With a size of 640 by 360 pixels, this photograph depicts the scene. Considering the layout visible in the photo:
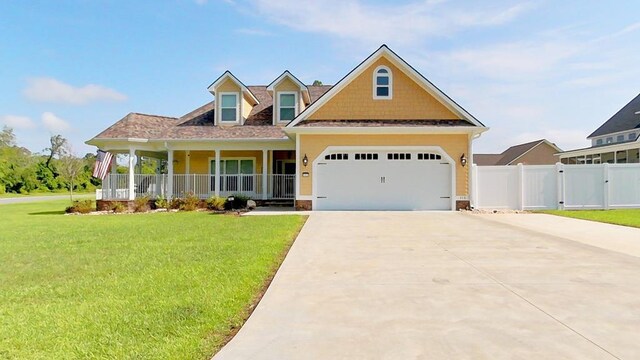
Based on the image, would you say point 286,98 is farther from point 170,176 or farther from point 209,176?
point 170,176

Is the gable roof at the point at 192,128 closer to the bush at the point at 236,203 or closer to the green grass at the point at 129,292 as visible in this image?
the bush at the point at 236,203

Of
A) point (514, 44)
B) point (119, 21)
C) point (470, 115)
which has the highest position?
point (119, 21)

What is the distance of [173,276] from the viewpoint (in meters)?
5.53

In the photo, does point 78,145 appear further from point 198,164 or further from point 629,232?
point 629,232

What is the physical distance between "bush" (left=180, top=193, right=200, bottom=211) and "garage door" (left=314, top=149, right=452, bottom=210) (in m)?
6.10

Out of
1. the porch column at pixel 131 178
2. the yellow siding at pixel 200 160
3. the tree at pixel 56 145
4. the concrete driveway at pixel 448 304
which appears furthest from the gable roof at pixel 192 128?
the tree at pixel 56 145

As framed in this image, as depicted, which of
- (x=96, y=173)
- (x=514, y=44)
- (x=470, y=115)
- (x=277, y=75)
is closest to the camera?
(x=514, y=44)

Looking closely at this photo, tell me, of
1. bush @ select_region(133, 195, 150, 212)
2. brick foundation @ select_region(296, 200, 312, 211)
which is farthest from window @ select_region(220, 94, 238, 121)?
brick foundation @ select_region(296, 200, 312, 211)

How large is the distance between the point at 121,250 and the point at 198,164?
574 inches

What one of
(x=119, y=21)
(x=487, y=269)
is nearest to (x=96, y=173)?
(x=119, y=21)

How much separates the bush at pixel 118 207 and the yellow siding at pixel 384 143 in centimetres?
889

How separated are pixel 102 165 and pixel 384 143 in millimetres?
13837

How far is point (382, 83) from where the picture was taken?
1694cm

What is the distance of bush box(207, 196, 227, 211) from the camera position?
17.9 meters
